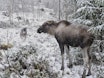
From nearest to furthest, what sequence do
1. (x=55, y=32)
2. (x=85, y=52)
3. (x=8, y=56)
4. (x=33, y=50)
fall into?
(x=85, y=52), (x=8, y=56), (x=55, y=32), (x=33, y=50)

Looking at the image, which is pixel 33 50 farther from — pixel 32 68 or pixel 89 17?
pixel 89 17

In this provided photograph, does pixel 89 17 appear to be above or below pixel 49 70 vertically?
above

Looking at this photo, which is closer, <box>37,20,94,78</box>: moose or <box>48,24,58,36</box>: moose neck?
<box>37,20,94,78</box>: moose

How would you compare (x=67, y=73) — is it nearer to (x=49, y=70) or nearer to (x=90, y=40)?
(x=49, y=70)

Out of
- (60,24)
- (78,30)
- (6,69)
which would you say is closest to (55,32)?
(60,24)

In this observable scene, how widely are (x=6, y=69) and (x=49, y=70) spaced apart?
5.11 feet

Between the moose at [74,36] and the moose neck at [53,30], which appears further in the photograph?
the moose neck at [53,30]

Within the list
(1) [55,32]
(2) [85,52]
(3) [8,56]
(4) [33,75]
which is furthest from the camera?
(1) [55,32]

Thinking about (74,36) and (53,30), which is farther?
(53,30)

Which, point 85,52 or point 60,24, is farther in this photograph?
point 60,24

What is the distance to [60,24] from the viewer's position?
28.1ft

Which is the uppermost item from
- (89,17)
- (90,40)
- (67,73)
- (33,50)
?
(89,17)

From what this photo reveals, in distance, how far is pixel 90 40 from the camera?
729 centimetres

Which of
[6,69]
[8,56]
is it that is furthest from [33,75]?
[8,56]
